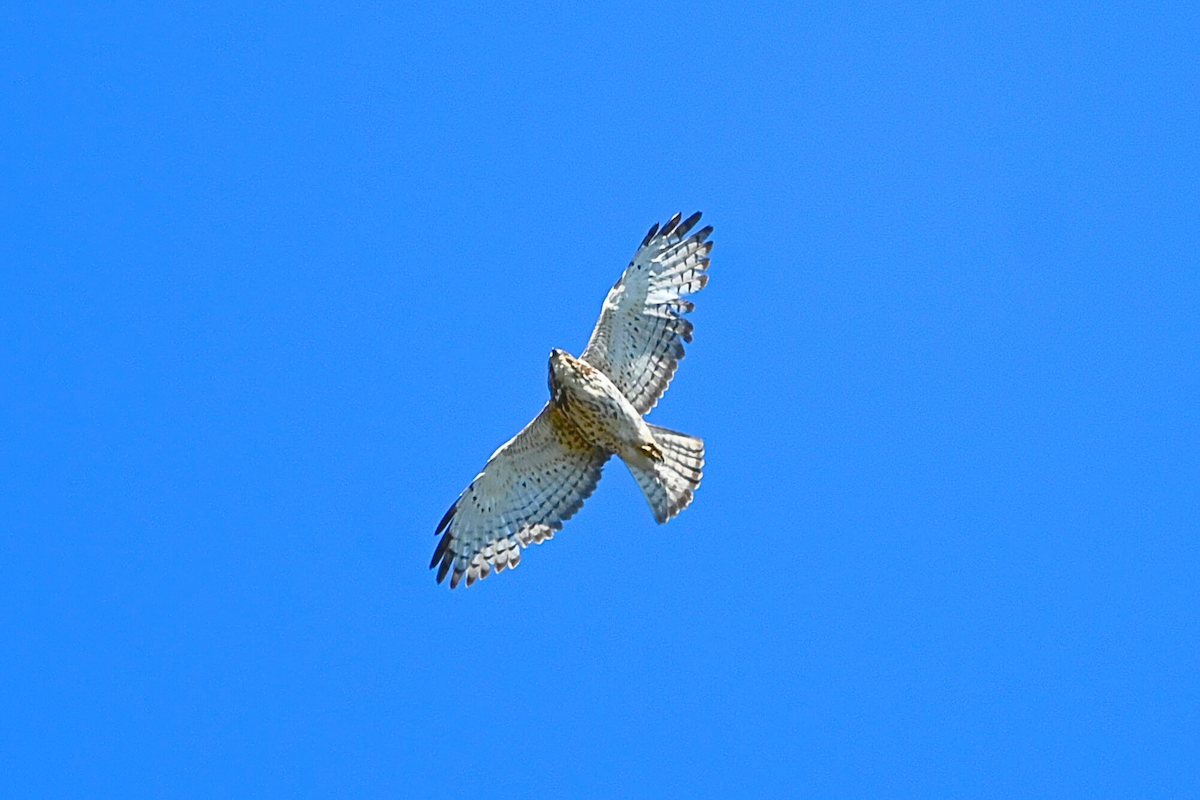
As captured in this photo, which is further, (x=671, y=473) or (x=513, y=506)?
(x=513, y=506)

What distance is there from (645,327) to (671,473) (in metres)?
1.11

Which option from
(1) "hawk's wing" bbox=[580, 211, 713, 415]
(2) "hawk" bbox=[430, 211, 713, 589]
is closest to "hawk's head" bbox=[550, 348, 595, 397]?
(2) "hawk" bbox=[430, 211, 713, 589]

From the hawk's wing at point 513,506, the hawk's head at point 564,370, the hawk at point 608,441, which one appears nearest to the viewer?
the hawk's head at point 564,370

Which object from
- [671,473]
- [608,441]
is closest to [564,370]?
[608,441]

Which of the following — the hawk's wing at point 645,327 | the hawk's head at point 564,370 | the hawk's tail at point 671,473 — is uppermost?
the hawk's wing at point 645,327

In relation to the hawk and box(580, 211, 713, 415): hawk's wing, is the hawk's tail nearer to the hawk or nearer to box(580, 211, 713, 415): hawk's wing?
the hawk

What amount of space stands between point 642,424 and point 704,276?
4.06 ft

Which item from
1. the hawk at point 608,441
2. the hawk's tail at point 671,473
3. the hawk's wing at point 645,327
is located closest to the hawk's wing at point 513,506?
the hawk at point 608,441

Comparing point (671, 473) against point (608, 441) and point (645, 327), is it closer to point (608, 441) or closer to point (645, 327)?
point (608, 441)

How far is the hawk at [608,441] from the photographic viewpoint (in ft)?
42.8

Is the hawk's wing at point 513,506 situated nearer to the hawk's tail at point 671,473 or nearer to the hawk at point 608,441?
the hawk at point 608,441

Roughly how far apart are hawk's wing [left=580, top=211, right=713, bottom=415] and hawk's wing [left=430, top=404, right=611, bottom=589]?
23.6 inches

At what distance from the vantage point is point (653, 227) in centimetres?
1327

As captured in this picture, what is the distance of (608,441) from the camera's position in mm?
13117
